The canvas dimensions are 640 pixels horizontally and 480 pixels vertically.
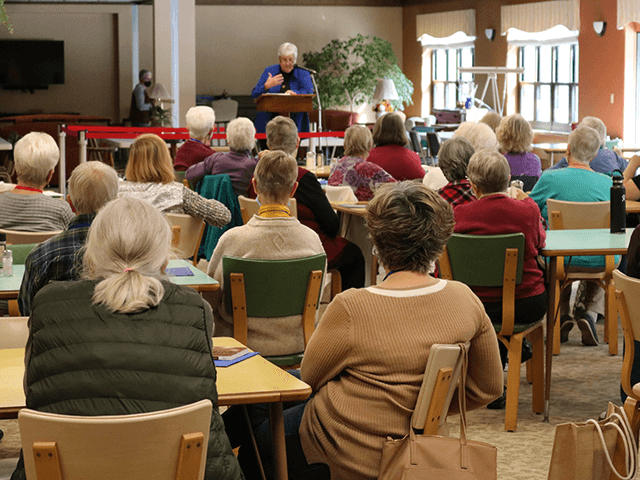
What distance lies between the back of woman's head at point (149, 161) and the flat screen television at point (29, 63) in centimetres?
1288

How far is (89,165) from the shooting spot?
3.19 metres

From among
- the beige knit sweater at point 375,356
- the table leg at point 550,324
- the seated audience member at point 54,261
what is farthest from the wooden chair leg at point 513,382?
the seated audience member at point 54,261

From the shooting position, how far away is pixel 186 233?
4496mm

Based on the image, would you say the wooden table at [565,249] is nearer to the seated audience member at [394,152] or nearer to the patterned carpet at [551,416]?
the patterned carpet at [551,416]

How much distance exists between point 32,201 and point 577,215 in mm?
2804

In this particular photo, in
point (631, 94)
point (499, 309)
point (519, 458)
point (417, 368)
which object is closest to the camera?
point (417, 368)

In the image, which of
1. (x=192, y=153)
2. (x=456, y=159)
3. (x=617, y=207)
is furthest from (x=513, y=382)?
(x=192, y=153)

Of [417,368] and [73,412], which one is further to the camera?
[417,368]

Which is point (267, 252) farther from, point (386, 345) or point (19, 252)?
point (386, 345)

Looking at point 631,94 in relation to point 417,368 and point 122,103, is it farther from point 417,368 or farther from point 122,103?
point 417,368

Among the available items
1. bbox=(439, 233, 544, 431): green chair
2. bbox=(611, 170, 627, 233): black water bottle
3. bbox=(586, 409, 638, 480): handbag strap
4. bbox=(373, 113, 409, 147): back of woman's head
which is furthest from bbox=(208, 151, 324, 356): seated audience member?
bbox=(373, 113, 409, 147): back of woman's head

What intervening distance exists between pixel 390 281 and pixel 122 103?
1545cm

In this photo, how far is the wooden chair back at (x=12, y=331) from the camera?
2582 millimetres

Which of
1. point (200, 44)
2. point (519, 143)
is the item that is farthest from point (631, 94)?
point (200, 44)
